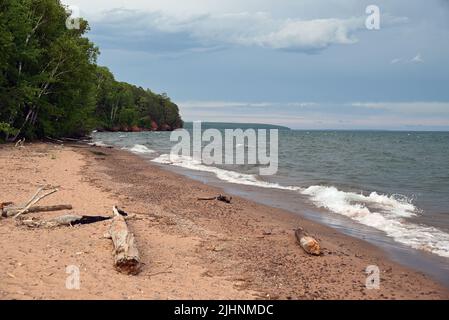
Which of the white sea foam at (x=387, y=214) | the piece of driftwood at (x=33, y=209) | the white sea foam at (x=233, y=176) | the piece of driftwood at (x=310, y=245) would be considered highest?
the piece of driftwood at (x=33, y=209)

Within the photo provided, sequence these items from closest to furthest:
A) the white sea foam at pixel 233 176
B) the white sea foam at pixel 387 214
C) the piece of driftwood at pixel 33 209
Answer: the piece of driftwood at pixel 33 209 → the white sea foam at pixel 387 214 → the white sea foam at pixel 233 176

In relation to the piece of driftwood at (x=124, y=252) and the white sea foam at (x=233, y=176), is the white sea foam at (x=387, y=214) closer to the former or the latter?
the white sea foam at (x=233, y=176)

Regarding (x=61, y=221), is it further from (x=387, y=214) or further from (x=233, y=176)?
(x=233, y=176)

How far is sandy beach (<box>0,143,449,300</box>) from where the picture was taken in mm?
5934

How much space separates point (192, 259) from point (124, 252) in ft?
4.25

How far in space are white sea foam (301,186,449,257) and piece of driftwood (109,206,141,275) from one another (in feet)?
21.9

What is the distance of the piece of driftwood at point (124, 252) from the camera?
21.4 feet

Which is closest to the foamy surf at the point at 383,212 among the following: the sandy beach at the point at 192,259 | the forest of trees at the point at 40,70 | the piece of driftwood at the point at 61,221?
the sandy beach at the point at 192,259

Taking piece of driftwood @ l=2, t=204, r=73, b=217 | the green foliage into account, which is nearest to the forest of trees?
piece of driftwood @ l=2, t=204, r=73, b=217

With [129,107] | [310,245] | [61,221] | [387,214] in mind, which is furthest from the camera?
[129,107]

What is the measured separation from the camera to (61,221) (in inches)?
343

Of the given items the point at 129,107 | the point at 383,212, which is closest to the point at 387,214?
the point at 383,212

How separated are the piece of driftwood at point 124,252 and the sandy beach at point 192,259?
0.56 feet

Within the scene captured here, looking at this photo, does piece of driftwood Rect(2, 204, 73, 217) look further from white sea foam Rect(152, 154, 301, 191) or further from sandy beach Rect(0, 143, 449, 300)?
white sea foam Rect(152, 154, 301, 191)
